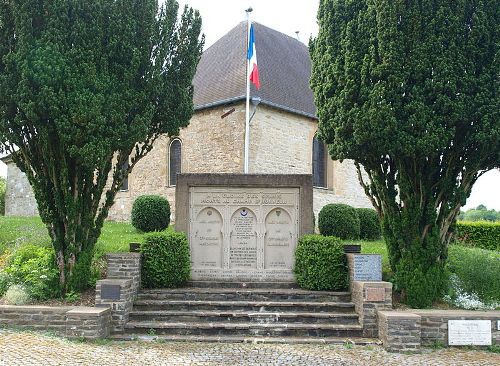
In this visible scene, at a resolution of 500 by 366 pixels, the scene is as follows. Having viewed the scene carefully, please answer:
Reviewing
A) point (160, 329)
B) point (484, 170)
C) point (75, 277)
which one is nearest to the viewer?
point (160, 329)

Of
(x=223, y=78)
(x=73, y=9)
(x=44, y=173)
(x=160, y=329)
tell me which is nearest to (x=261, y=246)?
(x=160, y=329)

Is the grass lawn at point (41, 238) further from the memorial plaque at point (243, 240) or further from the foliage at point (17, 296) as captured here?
the memorial plaque at point (243, 240)

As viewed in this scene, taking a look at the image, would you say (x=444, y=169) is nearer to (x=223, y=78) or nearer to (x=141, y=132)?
(x=141, y=132)

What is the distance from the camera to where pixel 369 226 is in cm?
1766

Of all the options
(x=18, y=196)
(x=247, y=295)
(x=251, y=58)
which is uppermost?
(x=251, y=58)

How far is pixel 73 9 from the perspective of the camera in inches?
333

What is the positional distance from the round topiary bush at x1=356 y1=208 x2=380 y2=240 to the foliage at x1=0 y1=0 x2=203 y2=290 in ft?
33.5

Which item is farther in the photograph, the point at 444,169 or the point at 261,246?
the point at 261,246

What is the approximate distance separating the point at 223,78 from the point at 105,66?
11.6 meters

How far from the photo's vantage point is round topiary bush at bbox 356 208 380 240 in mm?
17625

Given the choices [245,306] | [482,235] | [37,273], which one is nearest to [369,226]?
[482,235]

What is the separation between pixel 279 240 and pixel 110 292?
11.8 ft

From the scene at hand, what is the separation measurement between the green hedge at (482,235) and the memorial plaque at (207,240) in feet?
40.0

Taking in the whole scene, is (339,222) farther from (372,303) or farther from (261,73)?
(372,303)
